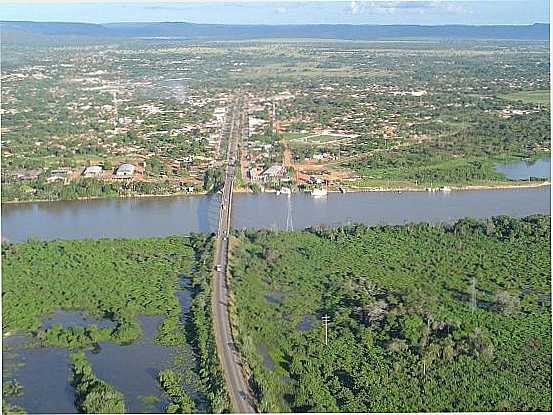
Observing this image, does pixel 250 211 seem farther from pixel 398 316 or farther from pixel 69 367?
pixel 69 367

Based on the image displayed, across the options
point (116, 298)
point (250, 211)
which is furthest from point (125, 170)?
point (116, 298)

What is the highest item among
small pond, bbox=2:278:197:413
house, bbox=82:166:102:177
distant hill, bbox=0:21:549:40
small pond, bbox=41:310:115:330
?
distant hill, bbox=0:21:549:40

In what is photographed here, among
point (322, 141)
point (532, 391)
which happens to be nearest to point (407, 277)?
point (532, 391)

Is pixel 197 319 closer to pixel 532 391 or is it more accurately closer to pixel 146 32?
pixel 532 391

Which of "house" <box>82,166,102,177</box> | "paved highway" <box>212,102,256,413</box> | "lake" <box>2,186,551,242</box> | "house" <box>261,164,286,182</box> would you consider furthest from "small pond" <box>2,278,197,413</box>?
"house" <box>261,164,286,182</box>

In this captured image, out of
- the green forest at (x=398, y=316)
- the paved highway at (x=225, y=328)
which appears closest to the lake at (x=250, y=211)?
the paved highway at (x=225, y=328)

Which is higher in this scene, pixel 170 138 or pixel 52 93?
pixel 52 93

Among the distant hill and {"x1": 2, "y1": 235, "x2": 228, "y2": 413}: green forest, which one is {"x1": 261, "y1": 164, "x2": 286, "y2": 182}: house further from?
the distant hill
